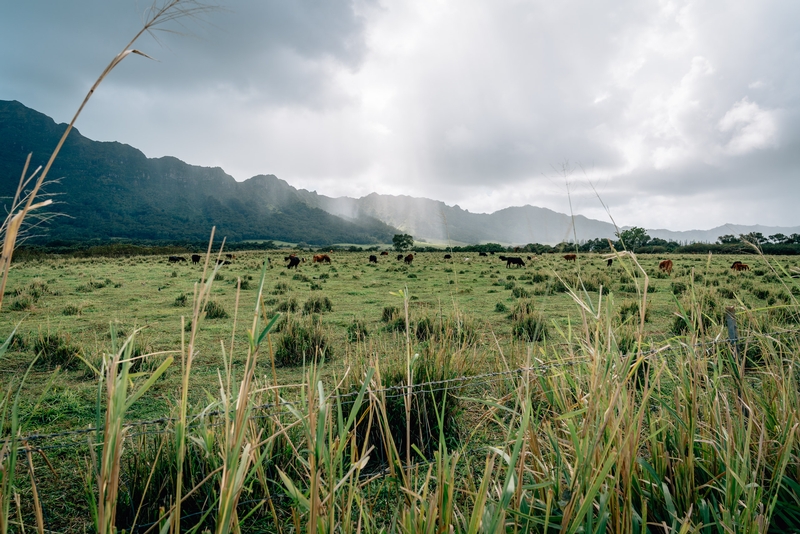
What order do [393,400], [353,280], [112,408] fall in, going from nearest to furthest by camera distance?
1. [112,408]
2. [393,400]
3. [353,280]

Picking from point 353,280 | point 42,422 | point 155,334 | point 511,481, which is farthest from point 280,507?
point 353,280

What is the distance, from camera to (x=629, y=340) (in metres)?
4.98

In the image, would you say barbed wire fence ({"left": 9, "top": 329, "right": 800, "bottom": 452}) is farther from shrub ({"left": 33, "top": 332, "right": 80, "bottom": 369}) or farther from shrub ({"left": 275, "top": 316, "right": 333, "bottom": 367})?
shrub ({"left": 275, "top": 316, "right": 333, "bottom": 367})

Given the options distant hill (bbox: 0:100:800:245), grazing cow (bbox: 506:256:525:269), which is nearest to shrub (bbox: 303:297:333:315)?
grazing cow (bbox: 506:256:525:269)

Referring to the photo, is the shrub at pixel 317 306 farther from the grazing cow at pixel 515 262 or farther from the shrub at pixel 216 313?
the grazing cow at pixel 515 262

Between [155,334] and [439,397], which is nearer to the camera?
[439,397]

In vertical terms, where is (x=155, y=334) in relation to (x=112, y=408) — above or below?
below

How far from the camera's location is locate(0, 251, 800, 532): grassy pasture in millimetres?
1229

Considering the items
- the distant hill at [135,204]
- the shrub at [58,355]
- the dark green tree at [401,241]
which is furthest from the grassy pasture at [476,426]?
the distant hill at [135,204]

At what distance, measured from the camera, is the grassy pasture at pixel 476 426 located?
1.23 m

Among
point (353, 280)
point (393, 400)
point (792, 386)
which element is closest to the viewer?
point (792, 386)

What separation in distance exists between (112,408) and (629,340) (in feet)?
18.0

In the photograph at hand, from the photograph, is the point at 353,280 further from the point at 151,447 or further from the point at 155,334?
the point at 151,447

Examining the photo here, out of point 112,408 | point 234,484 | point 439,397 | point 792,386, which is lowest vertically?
point 439,397
